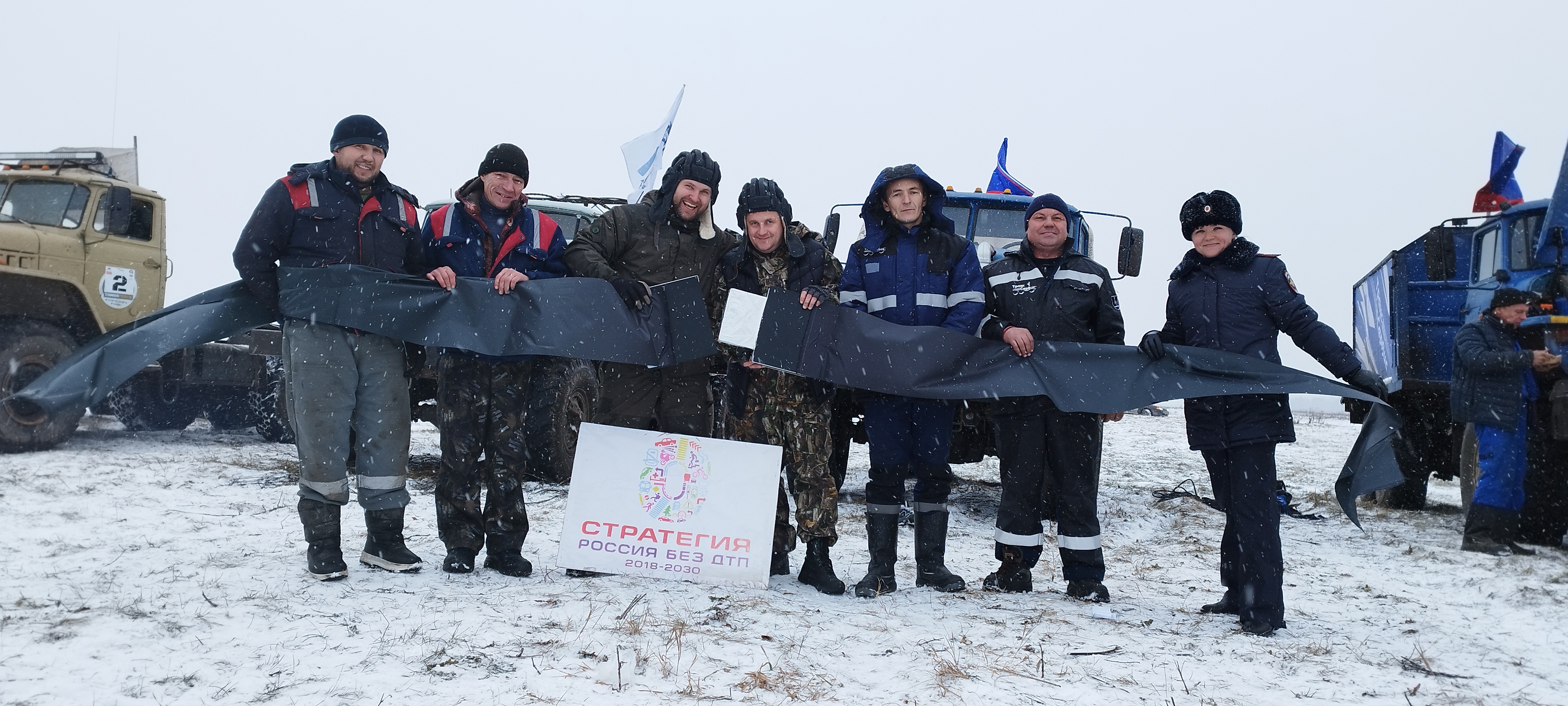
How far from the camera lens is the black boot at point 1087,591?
4.34m

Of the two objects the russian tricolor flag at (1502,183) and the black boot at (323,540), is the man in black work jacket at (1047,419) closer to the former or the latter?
the black boot at (323,540)

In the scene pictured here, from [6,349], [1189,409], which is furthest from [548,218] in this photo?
[6,349]

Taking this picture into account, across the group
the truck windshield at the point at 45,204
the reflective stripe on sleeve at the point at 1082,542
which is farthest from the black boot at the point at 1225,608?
the truck windshield at the point at 45,204

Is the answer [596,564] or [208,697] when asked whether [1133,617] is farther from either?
[208,697]

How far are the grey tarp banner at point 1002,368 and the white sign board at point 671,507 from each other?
0.51 metres

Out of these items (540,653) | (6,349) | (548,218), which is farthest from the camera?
(6,349)

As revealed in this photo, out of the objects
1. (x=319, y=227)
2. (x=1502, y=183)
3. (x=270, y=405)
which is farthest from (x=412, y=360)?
(x=1502, y=183)

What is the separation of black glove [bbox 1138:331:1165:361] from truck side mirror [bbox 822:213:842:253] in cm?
377

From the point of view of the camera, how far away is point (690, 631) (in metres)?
3.38

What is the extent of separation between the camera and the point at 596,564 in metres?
4.18

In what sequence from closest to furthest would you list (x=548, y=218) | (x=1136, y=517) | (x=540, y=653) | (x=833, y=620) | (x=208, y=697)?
(x=208, y=697)
(x=540, y=653)
(x=833, y=620)
(x=548, y=218)
(x=1136, y=517)

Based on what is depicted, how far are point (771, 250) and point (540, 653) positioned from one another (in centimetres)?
209

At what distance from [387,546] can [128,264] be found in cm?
703

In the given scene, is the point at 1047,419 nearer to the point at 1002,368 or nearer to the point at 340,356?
the point at 1002,368
